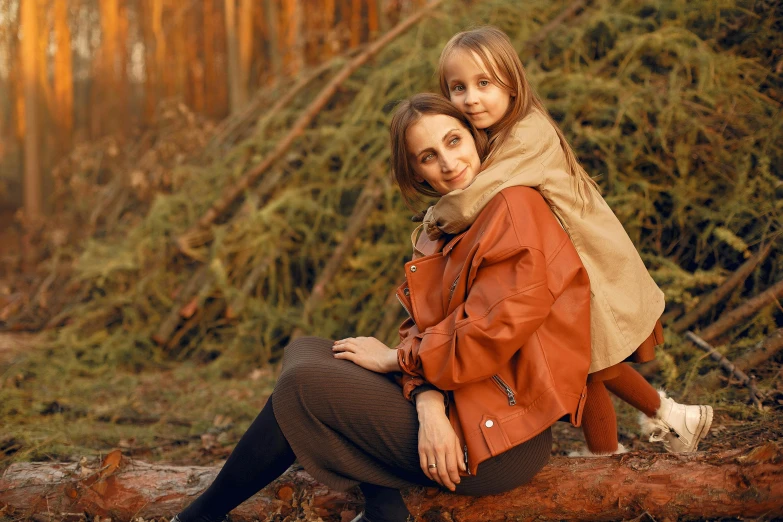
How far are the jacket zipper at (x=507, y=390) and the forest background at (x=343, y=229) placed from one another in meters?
0.88

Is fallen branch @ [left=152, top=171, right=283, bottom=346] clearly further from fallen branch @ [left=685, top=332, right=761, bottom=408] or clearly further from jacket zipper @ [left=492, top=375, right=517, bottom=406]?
jacket zipper @ [left=492, top=375, right=517, bottom=406]

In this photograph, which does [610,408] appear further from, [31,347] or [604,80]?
[31,347]

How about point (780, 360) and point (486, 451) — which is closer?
point (486, 451)

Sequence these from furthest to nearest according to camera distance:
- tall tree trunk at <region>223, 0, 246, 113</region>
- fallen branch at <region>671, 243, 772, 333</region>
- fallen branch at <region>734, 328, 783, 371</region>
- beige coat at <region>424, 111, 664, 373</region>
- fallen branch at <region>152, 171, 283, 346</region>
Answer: tall tree trunk at <region>223, 0, 246, 113</region>
fallen branch at <region>152, 171, 283, 346</region>
fallen branch at <region>671, 243, 772, 333</region>
fallen branch at <region>734, 328, 783, 371</region>
beige coat at <region>424, 111, 664, 373</region>

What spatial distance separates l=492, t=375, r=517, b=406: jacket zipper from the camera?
1678mm

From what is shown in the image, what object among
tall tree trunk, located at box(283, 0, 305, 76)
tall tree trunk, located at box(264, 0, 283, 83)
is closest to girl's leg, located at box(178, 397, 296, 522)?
tall tree trunk, located at box(283, 0, 305, 76)

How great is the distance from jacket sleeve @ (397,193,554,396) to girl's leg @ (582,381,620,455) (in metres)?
0.61

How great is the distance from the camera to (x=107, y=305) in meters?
4.75

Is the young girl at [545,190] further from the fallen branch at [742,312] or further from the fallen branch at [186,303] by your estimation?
the fallen branch at [186,303]

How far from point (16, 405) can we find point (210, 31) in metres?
8.63

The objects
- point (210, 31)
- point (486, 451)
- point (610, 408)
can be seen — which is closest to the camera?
point (486, 451)

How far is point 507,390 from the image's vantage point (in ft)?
5.53

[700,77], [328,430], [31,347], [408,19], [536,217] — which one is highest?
[408,19]

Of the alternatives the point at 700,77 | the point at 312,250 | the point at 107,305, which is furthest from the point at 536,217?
the point at 107,305
